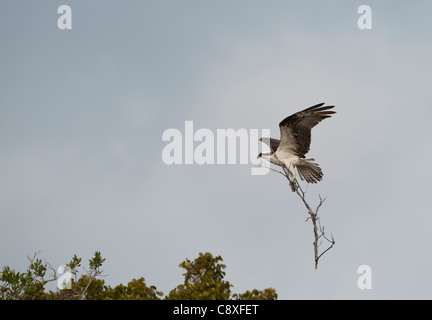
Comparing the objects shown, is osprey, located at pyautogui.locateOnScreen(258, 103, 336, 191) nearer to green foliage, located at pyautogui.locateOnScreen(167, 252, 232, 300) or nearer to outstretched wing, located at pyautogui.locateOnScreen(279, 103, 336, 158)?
outstretched wing, located at pyautogui.locateOnScreen(279, 103, 336, 158)

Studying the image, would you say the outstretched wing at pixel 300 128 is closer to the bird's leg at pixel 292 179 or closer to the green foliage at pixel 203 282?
the bird's leg at pixel 292 179

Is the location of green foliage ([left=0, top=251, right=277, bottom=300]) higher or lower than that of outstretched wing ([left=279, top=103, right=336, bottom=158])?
lower

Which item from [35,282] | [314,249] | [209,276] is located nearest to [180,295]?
[209,276]

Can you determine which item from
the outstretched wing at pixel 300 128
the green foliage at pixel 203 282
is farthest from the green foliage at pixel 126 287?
the outstretched wing at pixel 300 128

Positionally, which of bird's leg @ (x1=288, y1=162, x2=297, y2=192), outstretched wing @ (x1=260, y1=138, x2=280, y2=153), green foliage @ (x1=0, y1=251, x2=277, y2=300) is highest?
outstretched wing @ (x1=260, y1=138, x2=280, y2=153)

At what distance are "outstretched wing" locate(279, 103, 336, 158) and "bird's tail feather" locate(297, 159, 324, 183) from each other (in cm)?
28

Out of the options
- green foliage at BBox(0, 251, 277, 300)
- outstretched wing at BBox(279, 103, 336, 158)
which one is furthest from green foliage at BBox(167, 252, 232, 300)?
outstretched wing at BBox(279, 103, 336, 158)

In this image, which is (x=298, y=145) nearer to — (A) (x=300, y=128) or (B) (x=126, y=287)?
(A) (x=300, y=128)

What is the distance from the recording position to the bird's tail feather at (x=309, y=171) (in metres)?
17.0

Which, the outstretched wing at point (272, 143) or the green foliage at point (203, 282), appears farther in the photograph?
the outstretched wing at point (272, 143)

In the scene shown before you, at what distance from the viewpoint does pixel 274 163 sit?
678 inches

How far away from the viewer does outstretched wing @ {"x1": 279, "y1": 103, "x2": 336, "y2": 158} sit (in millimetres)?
16250

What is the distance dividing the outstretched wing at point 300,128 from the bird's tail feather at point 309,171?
0.28m
